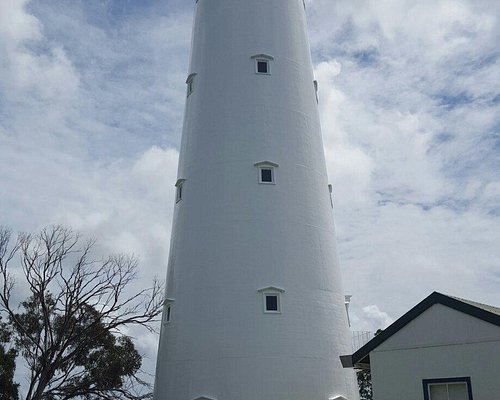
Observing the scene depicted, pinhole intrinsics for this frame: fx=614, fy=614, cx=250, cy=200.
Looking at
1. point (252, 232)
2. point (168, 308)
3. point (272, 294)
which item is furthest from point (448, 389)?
point (168, 308)

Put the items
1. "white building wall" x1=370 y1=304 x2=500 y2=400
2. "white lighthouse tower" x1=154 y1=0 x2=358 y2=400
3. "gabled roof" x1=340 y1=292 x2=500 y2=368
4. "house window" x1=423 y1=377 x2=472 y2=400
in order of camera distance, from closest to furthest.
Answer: "white building wall" x1=370 y1=304 x2=500 y2=400
"gabled roof" x1=340 y1=292 x2=500 y2=368
"house window" x1=423 y1=377 x2=472 y2=400
"white lighthouse tower" x1=154 y1=0 x2=358 y2=400

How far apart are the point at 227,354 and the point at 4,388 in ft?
42.3

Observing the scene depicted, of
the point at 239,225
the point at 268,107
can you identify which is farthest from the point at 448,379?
the point at 268,107

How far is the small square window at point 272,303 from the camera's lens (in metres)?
18.9

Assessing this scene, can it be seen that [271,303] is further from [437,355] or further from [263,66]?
[263,66]

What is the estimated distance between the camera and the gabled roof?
1409 centimetres

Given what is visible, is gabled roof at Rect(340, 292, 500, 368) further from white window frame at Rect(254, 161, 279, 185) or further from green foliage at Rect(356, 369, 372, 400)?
green foliage at Rect(356, 369, 372, 400)

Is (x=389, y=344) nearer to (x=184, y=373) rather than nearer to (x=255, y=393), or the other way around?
(x=255, y=393)

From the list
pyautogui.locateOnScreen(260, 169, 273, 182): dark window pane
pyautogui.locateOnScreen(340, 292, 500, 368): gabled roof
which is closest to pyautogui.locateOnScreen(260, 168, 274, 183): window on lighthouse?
pyautogui.locateOnScreen(260, 169, 273, 182): dark window pane

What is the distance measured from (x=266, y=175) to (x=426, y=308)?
24.6 feet

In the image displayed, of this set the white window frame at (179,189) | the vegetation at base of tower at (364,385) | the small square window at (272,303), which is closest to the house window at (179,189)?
the white window frame at (179,189)

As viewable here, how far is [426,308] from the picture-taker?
15117 millimetres

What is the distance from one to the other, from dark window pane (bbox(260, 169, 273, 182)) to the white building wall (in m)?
7.00

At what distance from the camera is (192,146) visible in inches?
863
